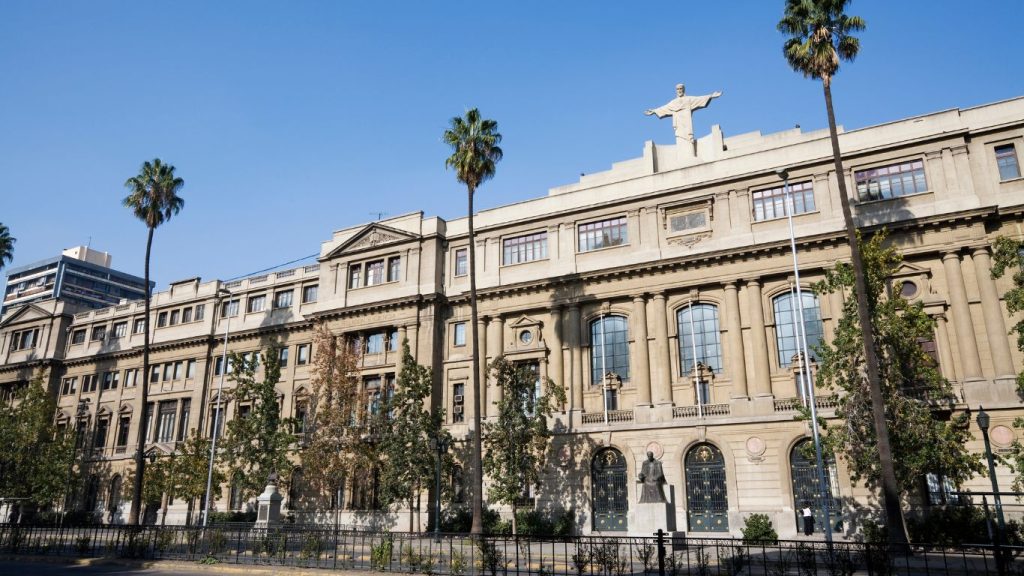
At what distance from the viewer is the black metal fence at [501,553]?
59.7 ft

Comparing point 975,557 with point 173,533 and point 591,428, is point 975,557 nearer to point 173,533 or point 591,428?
point 591,428

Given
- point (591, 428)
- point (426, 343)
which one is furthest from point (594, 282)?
point (426, 343)

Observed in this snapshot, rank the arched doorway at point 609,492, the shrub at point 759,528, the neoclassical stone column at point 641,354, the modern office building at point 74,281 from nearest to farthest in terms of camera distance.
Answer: the shrub at point 759,528 → the arched doorway at point 609,492 → the neoclassical stone column at point 641,354 → the modern office building at point 74,281

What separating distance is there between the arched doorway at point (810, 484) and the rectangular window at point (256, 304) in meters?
41.2

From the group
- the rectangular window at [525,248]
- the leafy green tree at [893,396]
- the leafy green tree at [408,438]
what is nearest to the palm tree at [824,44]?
the leafy green tree at [893,396]

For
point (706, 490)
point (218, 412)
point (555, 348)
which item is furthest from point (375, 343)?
point (706, 490)

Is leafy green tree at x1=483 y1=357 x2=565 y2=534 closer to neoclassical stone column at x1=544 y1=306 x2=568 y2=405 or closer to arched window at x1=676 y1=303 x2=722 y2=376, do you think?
neoclassical stone column at x1=544 y1=306 x2=568 y2=405

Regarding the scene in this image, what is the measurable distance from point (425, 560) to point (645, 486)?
1108 cm

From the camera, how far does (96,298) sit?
473 feet

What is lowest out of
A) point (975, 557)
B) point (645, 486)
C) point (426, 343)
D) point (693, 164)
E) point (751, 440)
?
point (975, 557)

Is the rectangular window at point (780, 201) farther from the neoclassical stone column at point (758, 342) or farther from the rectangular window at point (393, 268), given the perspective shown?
the rectangular window at point (393, 268)

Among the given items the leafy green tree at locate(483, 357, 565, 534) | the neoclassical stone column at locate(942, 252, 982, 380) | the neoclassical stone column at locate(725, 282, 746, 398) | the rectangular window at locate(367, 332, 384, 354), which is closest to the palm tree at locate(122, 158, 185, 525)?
the rectangular window at locate(367, 332, 384, 354)

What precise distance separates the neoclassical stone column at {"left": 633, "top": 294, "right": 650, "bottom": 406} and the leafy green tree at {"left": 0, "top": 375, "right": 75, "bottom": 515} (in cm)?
4475

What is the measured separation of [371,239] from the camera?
1964 inches
